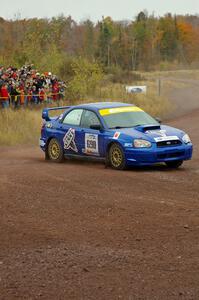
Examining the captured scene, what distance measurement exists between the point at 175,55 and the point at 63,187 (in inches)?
3474

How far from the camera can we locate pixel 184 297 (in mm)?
5879

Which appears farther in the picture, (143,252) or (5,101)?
(5,101)

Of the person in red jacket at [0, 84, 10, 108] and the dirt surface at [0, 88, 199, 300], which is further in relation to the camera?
the person in red jacket at [0, 84, 10, 108]

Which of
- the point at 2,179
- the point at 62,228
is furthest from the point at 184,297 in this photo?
the point at 2,179

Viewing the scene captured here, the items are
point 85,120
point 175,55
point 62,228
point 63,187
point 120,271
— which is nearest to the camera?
point 120,271

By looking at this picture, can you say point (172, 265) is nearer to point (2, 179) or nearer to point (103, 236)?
point (103, 236)

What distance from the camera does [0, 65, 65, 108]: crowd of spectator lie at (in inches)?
1008

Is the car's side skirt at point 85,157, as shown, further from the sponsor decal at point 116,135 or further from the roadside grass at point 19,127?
the roadside grass at point 19,127

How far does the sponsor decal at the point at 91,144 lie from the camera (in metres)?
15.0

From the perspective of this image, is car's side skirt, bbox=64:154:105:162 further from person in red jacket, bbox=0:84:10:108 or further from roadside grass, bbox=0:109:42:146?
person in red jacket, bbox=0:84:10:108

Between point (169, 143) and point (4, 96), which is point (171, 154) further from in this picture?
point (4, 96)

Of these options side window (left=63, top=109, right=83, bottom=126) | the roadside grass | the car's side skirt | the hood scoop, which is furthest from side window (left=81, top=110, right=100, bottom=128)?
the roadside grass

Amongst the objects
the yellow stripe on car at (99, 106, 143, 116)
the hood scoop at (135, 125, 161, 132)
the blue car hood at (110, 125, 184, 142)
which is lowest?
the blue car hood at (110, 125, 184, 142)

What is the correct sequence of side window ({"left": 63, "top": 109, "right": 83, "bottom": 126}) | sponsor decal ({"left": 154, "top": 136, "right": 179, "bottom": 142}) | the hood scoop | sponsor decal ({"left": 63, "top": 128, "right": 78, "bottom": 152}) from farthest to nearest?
side window ({"left": 63, "top": 109, "right": 83, "bottom": 126}) < sponsor decal ({"left": 63, "top": 128, "right": 78, "bottom": 152}) < the hood scoop < sponsor decal ({"left": 154, "top": 136, "right": 179, "bottom": 142})
